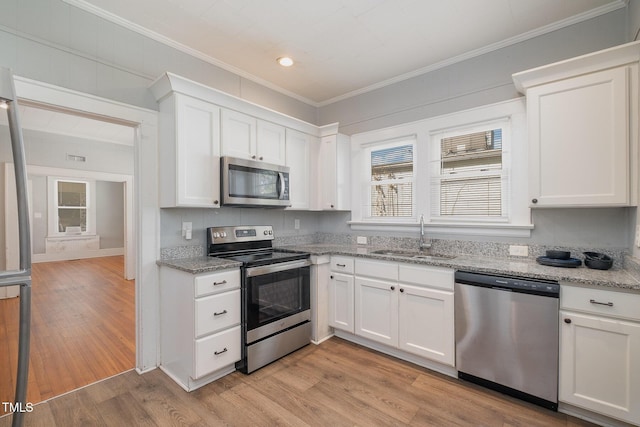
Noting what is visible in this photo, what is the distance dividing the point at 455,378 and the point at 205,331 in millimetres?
1949

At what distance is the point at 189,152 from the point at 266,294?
1.34m

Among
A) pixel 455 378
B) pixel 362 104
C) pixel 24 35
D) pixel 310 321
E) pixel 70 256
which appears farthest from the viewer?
pixel 70 256

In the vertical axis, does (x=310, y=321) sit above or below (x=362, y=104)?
below

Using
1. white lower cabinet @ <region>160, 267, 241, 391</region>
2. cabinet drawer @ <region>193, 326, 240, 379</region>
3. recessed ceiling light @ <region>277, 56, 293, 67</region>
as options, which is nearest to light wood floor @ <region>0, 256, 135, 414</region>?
white lower cabinet @ <region>160, 267, 241, 391</region>

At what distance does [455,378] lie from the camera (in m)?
2.35

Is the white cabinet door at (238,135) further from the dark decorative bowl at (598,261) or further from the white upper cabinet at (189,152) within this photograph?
the dark decorative bowl at (598,261)

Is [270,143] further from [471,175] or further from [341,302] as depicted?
[471,175]

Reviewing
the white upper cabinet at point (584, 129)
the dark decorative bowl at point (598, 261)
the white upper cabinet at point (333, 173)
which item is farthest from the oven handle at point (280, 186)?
the dark decorative bowl at point (598, 261)

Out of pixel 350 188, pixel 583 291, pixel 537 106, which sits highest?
pixel 537 106

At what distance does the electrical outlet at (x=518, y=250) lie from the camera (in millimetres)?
2506

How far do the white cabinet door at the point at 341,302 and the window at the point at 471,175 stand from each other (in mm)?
1181

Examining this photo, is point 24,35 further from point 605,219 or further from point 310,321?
point 605,219

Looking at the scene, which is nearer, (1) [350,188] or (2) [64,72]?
(2) [64,72]

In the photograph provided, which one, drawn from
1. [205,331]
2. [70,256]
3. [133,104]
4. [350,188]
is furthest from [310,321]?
[70,256]
